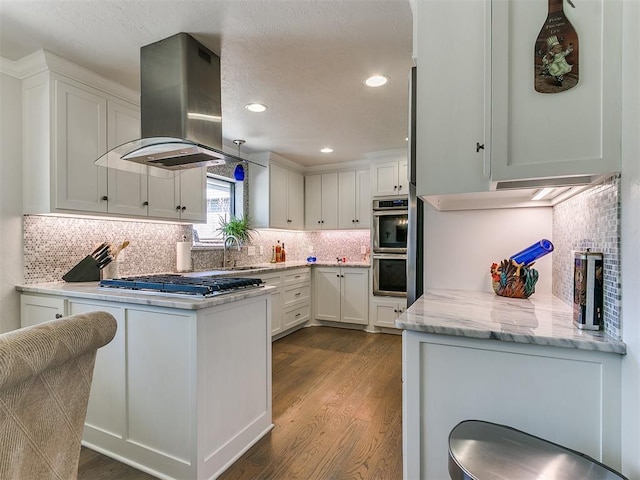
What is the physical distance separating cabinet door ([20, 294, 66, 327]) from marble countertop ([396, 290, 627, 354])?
210 centimetres

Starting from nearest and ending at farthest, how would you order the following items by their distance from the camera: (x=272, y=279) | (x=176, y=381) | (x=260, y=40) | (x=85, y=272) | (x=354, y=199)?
(x=176, y=381)
(x=260, y=40)
(x=85, y=272)
(x=272, y=279)
(x=354, y=199)

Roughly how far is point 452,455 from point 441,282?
120 cm

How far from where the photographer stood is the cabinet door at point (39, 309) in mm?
2084

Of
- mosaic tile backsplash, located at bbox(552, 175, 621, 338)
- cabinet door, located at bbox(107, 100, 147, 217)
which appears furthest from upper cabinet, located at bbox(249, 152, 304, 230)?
mosaic tile backsplash, located at bbox(552, 175, 621, 338)

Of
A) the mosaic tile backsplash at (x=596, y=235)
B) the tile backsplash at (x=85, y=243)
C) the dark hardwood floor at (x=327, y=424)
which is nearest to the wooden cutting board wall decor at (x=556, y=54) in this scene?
the mosaic tile backsplash at (x=596, y=235)

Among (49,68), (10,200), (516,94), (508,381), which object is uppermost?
(49,68)

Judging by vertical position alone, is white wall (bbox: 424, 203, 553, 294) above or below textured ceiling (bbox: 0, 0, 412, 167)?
below

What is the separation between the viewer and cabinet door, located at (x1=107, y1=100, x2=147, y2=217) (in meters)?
2.47

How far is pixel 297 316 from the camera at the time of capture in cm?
445

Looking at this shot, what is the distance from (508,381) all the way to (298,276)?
11.5 feet

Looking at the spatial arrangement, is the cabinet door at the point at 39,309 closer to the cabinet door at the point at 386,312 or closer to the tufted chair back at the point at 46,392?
the tufted chair back at the point at 46,392

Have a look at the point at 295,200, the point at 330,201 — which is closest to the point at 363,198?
the point at 330,201

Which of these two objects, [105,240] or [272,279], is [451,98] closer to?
[105,240]

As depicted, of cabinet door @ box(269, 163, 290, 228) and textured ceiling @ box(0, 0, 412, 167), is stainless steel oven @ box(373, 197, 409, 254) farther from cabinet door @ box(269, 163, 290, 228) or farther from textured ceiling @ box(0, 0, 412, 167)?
textured ceiling @ box(0, 0, 412, 167)
